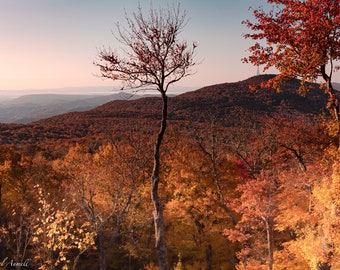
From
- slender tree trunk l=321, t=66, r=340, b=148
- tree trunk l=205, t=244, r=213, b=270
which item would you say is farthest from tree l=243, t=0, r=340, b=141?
tree trunk l=205, t=244, r=213, b=270

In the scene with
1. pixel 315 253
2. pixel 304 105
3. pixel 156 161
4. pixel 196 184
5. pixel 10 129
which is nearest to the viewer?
pixel 156 161

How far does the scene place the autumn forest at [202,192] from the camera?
1066 centimetres

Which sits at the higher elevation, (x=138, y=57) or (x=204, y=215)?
(x=138, y=57)

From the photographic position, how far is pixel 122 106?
183000mm

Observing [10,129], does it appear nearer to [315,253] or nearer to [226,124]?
[226,124]

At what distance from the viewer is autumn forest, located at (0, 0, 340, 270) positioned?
1066 centimetres

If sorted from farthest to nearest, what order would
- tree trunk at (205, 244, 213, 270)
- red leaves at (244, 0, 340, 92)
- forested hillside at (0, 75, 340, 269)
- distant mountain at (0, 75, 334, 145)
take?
1. distant mountain at (0, 75, 334, 145)
2. tree trunk at (205, 244, 213, 270)
3. forested hillside at (0, 75, 340, 269)
4. red leaves at (244, 0, 340, 92)

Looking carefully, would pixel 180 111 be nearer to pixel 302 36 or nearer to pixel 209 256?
pixel 209 256

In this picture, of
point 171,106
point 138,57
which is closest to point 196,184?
point 138,57

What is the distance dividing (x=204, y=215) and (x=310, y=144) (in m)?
11.2

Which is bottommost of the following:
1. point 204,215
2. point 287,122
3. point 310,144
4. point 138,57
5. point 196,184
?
point 204,215

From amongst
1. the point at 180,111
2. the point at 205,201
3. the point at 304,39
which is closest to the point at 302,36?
the point at 304,39

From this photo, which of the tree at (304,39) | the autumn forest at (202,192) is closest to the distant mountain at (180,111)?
the autumn forest at (202,192)

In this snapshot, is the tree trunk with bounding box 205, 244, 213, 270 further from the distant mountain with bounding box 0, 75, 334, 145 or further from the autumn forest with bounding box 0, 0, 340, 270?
the distant mountain with bounding box 0, 75, 334, 145
